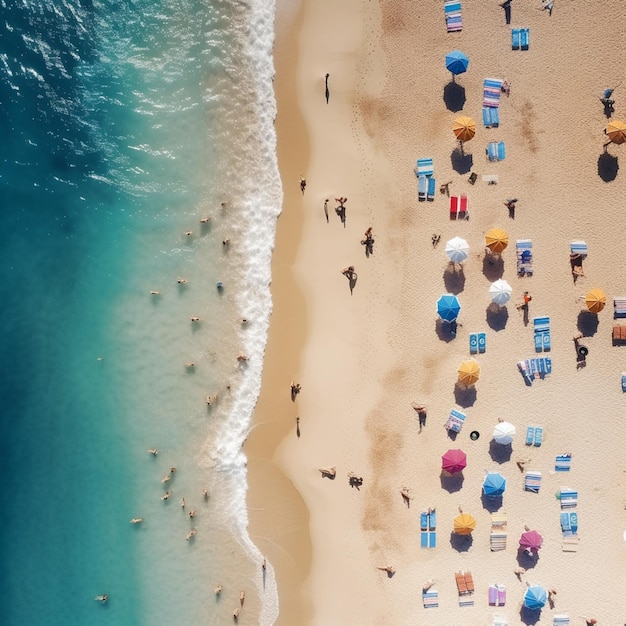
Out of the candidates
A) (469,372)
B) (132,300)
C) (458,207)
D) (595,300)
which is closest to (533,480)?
(469,372)

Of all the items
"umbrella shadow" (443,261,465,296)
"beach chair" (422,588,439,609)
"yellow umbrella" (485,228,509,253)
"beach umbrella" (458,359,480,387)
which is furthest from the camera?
"beach chair" (422,588,439,609)

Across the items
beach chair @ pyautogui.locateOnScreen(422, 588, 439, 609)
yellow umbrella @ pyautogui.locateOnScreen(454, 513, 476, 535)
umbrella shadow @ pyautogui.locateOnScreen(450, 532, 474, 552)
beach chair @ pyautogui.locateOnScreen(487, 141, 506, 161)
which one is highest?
beach chair @ pyautogui.locateOnScreen(487, 141, 506, 161)

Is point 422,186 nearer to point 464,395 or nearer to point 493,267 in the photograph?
point 493,267

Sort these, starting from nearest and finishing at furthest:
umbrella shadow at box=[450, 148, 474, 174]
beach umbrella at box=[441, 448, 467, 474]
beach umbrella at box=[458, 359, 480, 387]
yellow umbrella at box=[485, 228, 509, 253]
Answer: yellow umbrella at box=[485, 228, 509, 253] → beach umbrella at box=[458, 359, 480, 387] → beach umbrella at box=[441, 448, 467, 474] → umbrella shadow at box=[450, 148, 474, 174]

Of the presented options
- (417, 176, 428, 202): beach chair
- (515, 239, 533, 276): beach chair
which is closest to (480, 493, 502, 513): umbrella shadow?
(515, 239, 533, 276): beach chair

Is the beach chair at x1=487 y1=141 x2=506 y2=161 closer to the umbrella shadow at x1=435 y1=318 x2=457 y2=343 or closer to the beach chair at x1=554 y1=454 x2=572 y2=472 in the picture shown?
the umbrella shadow at x1=435 y1=318 x2=457 y2=343

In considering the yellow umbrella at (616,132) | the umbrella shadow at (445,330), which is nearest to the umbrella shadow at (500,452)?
the umbrella shadow at (445,330)
